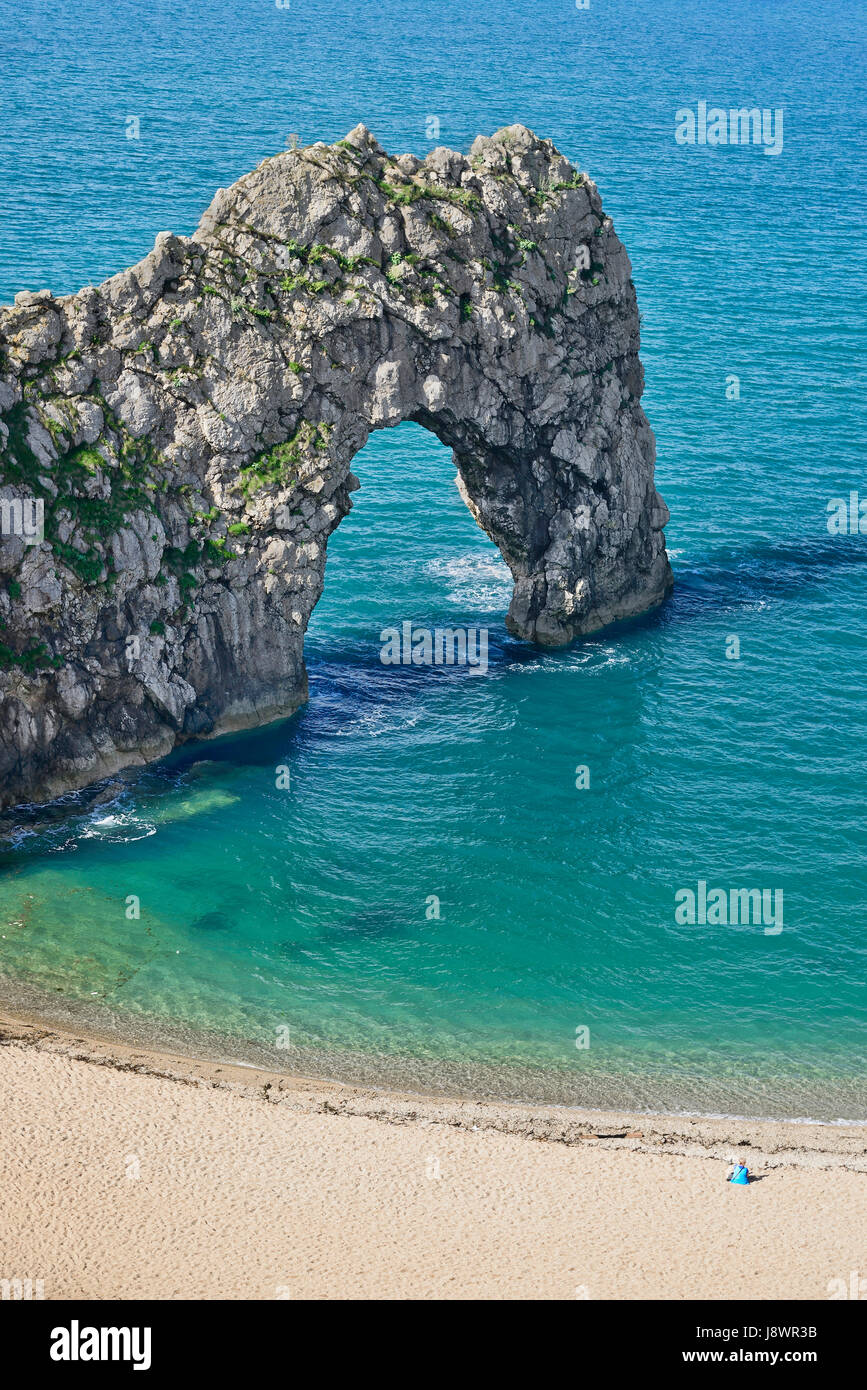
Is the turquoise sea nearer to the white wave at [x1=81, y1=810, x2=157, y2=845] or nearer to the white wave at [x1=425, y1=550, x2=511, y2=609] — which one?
the white wave at [x1=81, y1=810, x2=157, y2=845]

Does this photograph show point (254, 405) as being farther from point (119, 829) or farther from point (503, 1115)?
point (503, 1115)

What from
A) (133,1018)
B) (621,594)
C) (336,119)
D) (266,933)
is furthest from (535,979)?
(336,119)

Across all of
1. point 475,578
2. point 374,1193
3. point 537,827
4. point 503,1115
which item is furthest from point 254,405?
point 374,1193

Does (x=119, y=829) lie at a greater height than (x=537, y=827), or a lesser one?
greater

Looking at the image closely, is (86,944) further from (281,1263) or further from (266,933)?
(281,1263)

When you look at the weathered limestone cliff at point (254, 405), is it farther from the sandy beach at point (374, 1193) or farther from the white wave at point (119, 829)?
the sandy beach at point (374, 1193)

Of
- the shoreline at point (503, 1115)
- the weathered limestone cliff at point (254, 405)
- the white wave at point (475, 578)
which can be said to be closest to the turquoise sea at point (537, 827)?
the white wave at point (475, 578)

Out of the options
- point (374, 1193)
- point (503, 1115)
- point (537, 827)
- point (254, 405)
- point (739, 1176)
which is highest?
point (254, 405)
